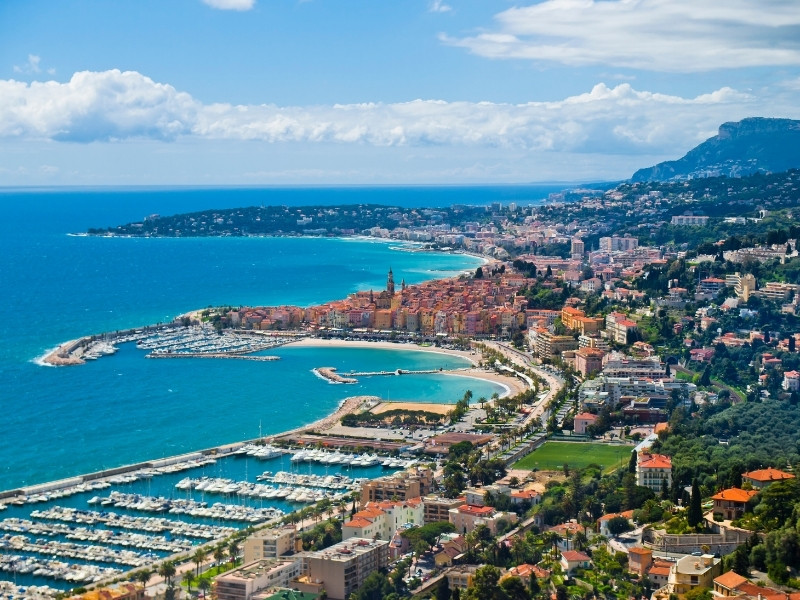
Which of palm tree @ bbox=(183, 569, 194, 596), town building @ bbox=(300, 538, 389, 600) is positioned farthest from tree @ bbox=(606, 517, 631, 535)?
palm tree @ bbox=(183, 569, 194, 596)

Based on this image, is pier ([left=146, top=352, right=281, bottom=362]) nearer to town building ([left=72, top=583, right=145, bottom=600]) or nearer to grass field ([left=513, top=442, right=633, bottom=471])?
grass field ([left=513, top=442, right=633, bottom=471])

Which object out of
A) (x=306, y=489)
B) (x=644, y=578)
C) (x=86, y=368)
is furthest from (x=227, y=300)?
(x=644, y=578)

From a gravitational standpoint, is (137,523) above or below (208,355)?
below

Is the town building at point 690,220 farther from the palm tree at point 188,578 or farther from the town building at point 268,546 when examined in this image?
the palm tree at point 188,578

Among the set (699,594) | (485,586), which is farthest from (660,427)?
(699,594)

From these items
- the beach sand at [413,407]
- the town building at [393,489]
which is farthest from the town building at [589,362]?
the town building at [393,489]

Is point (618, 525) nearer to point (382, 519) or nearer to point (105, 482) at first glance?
point (382, 519)
